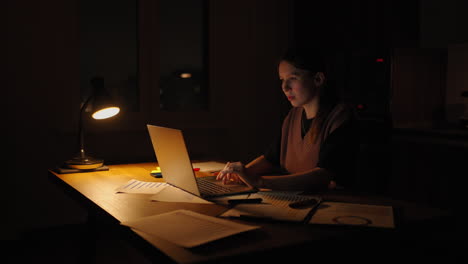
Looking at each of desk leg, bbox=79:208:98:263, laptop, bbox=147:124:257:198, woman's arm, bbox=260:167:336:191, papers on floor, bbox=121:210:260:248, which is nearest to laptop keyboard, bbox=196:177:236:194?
laptop, bbox=147:124:257:198

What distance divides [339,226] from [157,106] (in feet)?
9.43

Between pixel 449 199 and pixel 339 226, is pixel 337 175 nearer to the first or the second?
pixel 339 226

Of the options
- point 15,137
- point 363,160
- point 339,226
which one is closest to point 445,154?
point 363,160

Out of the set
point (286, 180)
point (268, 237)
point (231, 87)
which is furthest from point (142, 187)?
point (231, 87)

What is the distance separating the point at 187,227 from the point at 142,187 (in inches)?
24.3

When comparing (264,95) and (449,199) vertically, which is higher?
(264,95)

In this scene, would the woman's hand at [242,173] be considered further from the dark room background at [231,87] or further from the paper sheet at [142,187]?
the dark room background at [231,87]

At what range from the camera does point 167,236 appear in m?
0.99

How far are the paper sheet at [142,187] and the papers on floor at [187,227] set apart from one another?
1.29 ft

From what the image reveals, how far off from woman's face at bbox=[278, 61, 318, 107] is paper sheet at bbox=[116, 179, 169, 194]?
677mm

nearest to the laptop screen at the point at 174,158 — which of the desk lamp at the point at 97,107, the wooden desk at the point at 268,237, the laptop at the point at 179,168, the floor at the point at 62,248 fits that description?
the laptop at the point at 179,168

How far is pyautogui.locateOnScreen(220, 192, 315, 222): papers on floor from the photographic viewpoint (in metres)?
1.16

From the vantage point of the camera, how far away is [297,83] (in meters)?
1.89

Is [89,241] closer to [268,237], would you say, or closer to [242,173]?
[242,173]
